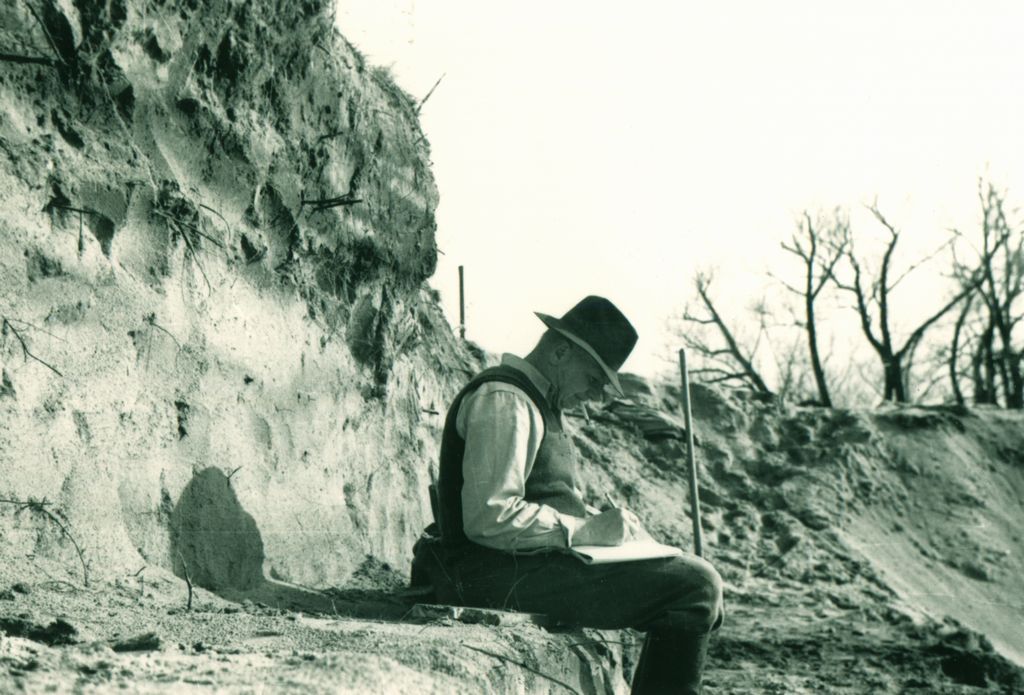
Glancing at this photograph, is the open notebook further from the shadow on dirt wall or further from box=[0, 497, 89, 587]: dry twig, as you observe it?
box=[0, 497, 89, 587]: dry twig

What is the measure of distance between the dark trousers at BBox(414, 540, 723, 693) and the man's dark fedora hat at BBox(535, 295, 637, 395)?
2.43 ft

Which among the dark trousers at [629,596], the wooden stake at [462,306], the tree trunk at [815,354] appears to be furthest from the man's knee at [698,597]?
the tree trunk at [815,354]

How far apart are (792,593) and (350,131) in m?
5.80

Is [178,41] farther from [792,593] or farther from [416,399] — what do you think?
[792,593]

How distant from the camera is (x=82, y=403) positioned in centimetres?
424

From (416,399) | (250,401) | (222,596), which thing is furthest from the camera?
(416,399)

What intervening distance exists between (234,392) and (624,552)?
6.57 ft

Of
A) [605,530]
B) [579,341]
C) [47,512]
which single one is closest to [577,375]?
[579,341]

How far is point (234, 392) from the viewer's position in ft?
16.5

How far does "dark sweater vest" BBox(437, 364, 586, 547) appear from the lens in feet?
13.5

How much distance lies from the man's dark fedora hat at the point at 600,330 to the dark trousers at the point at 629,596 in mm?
739

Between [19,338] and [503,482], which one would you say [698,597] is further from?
[19,338]

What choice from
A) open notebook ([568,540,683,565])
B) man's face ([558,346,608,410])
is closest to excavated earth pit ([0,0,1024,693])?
open notebook ([568,540,683,565])

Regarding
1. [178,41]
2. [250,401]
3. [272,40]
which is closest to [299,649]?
[250,401]
